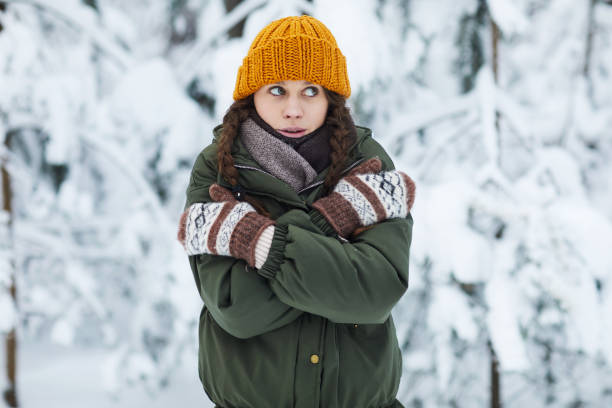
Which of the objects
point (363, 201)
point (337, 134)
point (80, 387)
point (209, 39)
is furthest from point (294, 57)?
point (80, 387)

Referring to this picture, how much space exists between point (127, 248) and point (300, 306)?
10.1ft

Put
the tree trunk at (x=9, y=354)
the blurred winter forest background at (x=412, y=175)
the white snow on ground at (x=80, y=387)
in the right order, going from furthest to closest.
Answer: the white snow on ground at (x=80, y=387) < the tree trunk at (x=9, y=354) < the blurred winter forest background at (x=412, y=175)

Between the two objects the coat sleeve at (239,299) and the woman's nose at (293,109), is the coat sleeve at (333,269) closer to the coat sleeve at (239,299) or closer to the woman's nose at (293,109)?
the coat sleeve at (239,299)

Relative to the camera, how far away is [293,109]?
1.50 metres

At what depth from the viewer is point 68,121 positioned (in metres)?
3.73

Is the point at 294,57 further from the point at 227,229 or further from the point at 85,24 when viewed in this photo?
the point at 85,24

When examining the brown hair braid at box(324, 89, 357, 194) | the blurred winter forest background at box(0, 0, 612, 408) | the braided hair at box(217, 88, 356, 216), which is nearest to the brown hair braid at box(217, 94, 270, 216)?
the braided hair at box(217, 88, 356, 216)

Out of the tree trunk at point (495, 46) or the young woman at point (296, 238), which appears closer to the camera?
the young woman at point (296, 238)

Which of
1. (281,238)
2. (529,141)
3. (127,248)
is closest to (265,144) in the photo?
(281,238)

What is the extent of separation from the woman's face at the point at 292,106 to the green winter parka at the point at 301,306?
124 millimetres

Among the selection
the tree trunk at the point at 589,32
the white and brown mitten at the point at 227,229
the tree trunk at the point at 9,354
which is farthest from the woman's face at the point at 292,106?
the tree trunk at the point at 9,354

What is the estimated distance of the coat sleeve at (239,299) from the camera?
1.37 m

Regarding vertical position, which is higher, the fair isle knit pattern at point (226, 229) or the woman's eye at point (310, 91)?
the woman's eye at point (310, 91)

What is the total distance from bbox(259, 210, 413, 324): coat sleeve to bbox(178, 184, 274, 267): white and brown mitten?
0.03 m
